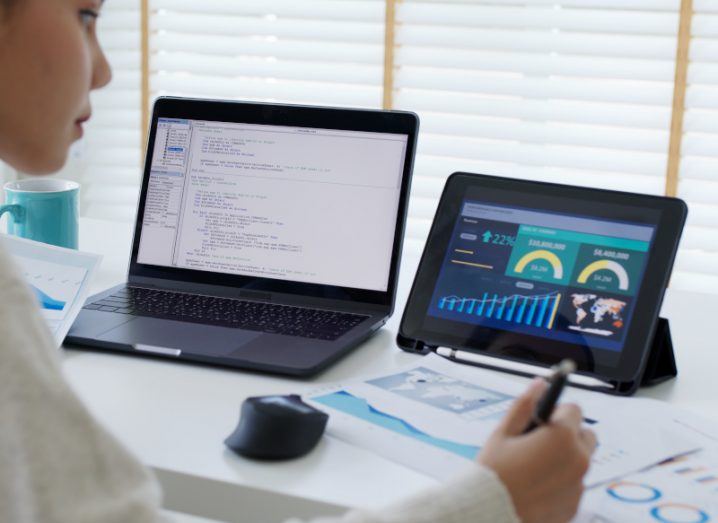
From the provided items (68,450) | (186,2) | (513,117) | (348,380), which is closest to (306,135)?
(348,380)

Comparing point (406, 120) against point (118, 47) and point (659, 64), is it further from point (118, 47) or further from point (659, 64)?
point (118, 47)

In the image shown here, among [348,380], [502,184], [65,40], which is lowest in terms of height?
[348,380]

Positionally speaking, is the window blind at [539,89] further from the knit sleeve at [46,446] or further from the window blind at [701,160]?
the knit sleeve at [46,446]

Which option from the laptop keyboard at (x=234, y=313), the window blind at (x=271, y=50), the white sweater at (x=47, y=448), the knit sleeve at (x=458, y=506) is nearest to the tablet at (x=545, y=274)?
the laptop keyboard at (x=234, y=313)

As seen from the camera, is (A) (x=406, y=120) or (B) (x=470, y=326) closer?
(B) (x=470, y=326)

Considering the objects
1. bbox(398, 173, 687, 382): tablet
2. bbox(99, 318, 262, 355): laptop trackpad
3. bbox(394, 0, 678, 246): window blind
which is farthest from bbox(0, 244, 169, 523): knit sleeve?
bbox(394, 0, 678, 246): window blind

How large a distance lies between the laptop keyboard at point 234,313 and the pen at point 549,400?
0.42m

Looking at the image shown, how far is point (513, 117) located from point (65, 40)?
2035 millimetres

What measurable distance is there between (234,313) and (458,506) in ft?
1.95

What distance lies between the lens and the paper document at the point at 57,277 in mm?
1144

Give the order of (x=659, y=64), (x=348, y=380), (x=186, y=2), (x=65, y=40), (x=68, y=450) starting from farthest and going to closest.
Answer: (x=186, y=2) < (x=659, y=64) < (x=348, y=380) < (x=65, y=40) < (x=68, y=450)

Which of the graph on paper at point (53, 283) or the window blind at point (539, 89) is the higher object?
the window blind at point (539, 89)

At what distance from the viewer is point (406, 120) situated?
1.27 metres

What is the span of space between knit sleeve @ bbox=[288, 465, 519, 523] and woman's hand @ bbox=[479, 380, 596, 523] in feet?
0.05
